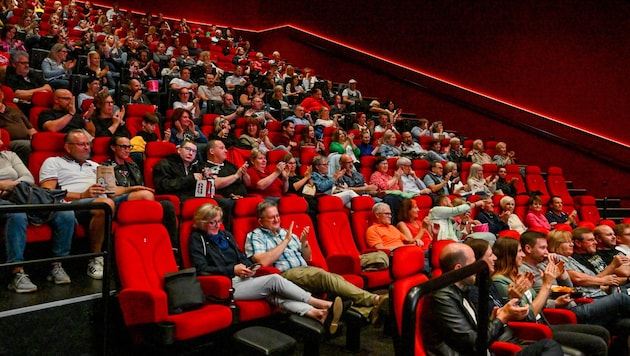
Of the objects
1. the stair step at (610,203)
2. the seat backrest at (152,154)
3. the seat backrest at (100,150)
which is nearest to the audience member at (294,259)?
the seat backrest at (152,154)

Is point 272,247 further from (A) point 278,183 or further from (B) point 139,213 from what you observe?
(A) point 278,183

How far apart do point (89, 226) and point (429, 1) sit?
20.5 feet

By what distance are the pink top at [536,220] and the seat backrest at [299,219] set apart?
2.15 m

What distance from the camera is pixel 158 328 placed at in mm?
1698

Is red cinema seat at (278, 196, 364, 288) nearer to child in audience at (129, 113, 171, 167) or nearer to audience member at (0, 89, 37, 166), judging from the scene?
child in audience at (129, 113, 171, 167)

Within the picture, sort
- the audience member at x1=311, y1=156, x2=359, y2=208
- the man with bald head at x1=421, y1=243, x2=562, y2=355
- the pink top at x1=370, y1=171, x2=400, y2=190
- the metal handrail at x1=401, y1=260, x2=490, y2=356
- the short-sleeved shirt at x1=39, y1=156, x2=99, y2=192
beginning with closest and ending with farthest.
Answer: the metal handrail at x1=401, y1=260, x2=490, y2=356 → the man with bald head at x1=421, y1=243, x2=562, y2=355 → the short-sleeved shirt at x1=39, y1=156, x2=99, y2=192 → the audience member at x1=311, y1=156, x2=359, y2=208 → the pink top at x1=370, y1=171, x2=400, y2=190

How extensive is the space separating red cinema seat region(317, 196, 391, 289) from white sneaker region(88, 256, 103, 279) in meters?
1.14

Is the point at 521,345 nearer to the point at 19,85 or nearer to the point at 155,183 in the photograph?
the point at 155,183

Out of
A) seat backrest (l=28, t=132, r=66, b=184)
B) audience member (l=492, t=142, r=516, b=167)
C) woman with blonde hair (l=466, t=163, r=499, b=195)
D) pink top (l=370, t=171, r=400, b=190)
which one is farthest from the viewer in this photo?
audience member (l=492, t=142, r=516, b=167)

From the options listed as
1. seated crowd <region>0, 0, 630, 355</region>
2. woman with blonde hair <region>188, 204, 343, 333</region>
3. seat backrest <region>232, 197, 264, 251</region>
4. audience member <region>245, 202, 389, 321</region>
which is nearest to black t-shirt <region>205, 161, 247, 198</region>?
seated crowd <region>0, 0, 630, 355</region>

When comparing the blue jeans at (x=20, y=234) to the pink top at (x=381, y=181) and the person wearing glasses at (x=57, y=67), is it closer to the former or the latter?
the person wearing glasses at (x=57, y=67)

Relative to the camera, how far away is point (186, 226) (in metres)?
2.25

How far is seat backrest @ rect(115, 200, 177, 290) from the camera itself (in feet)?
6.43

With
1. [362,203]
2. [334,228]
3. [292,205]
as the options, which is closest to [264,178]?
[292,205]
